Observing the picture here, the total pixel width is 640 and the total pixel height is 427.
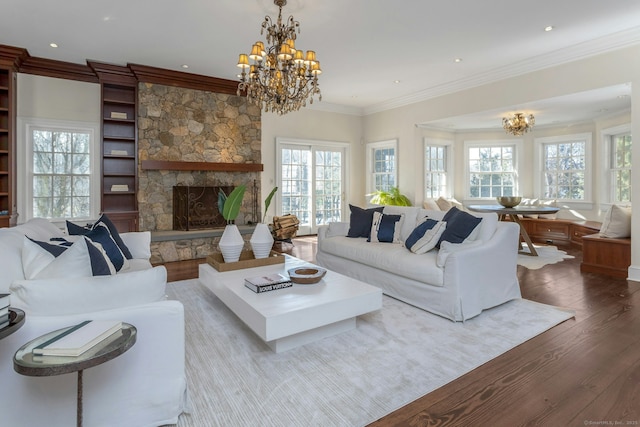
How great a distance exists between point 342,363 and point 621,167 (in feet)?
22.2

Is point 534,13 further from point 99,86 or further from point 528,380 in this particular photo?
point 99,86

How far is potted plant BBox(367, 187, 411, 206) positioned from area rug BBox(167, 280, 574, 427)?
4087 mm

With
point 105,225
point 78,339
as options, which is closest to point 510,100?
point 105,225

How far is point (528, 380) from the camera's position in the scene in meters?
2.07

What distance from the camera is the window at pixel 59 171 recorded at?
17.3ft

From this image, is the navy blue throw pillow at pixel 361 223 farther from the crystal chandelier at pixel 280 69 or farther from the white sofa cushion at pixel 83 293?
the white sofa cushion at pixel 83 293

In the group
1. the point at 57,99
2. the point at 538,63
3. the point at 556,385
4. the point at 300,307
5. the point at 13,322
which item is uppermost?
the point at 538,63

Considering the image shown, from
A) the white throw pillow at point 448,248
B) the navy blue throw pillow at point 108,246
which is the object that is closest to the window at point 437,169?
the white throw pillow at point 448,248

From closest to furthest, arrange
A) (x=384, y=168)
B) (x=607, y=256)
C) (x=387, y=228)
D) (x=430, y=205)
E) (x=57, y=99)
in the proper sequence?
(x=387, y=228) < (x=607, y=256) < (x=57, y=99) < (x=430, y=205) < (x=384, y=168)

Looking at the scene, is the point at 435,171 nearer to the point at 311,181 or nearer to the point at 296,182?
the point at 311,181

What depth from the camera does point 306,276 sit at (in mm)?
2850

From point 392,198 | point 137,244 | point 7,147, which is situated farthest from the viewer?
point 392,198

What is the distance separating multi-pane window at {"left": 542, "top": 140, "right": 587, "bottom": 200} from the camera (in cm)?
718

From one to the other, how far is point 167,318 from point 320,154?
21.8 ft
